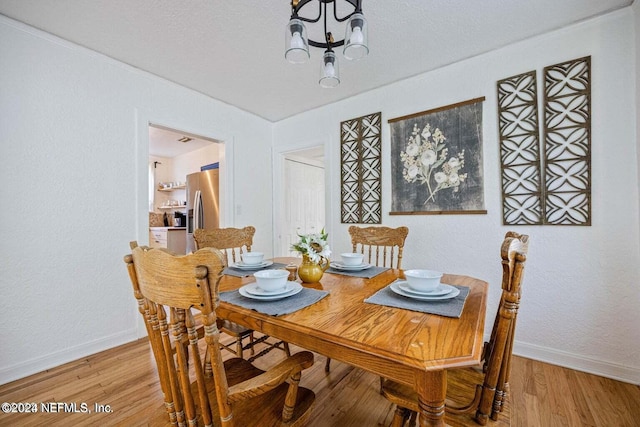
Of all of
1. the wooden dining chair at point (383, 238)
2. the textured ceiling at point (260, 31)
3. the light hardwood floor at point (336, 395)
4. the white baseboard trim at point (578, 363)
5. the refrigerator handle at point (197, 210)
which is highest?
the textured ceiling at point (260, 31)

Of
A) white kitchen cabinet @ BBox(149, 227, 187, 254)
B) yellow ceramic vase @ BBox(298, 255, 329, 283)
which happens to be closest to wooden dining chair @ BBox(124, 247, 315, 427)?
yellow ceramic vase @ BBox(298, 255, 329, 283)

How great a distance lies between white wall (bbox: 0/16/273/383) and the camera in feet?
6.14

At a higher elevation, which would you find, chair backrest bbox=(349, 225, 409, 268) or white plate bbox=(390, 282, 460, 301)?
chair backrest bbox=(349, 225, 409, 268)

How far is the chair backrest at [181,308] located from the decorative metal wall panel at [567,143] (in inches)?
94.1

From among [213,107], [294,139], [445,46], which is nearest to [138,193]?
[213,107]

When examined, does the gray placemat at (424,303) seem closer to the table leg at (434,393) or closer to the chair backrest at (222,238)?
the table leg at (434,393)

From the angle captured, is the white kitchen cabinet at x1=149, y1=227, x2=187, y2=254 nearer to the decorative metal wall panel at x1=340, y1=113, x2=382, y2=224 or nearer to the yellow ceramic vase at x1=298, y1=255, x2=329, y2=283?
the decorative metal wall panel at x1=340, y1=113, x2=382, y2=224

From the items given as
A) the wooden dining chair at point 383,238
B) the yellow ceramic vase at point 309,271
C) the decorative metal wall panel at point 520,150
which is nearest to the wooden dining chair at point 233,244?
the wooden dining chair at point 383,238

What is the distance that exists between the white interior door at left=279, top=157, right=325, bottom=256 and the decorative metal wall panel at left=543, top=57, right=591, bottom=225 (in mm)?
2748

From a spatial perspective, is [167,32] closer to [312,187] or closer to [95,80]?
[95,80]

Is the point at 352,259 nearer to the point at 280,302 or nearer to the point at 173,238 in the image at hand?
the point at 280,302

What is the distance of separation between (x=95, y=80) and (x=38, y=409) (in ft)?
7.73

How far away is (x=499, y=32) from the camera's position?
2.03 m

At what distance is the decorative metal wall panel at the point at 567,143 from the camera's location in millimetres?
1889
